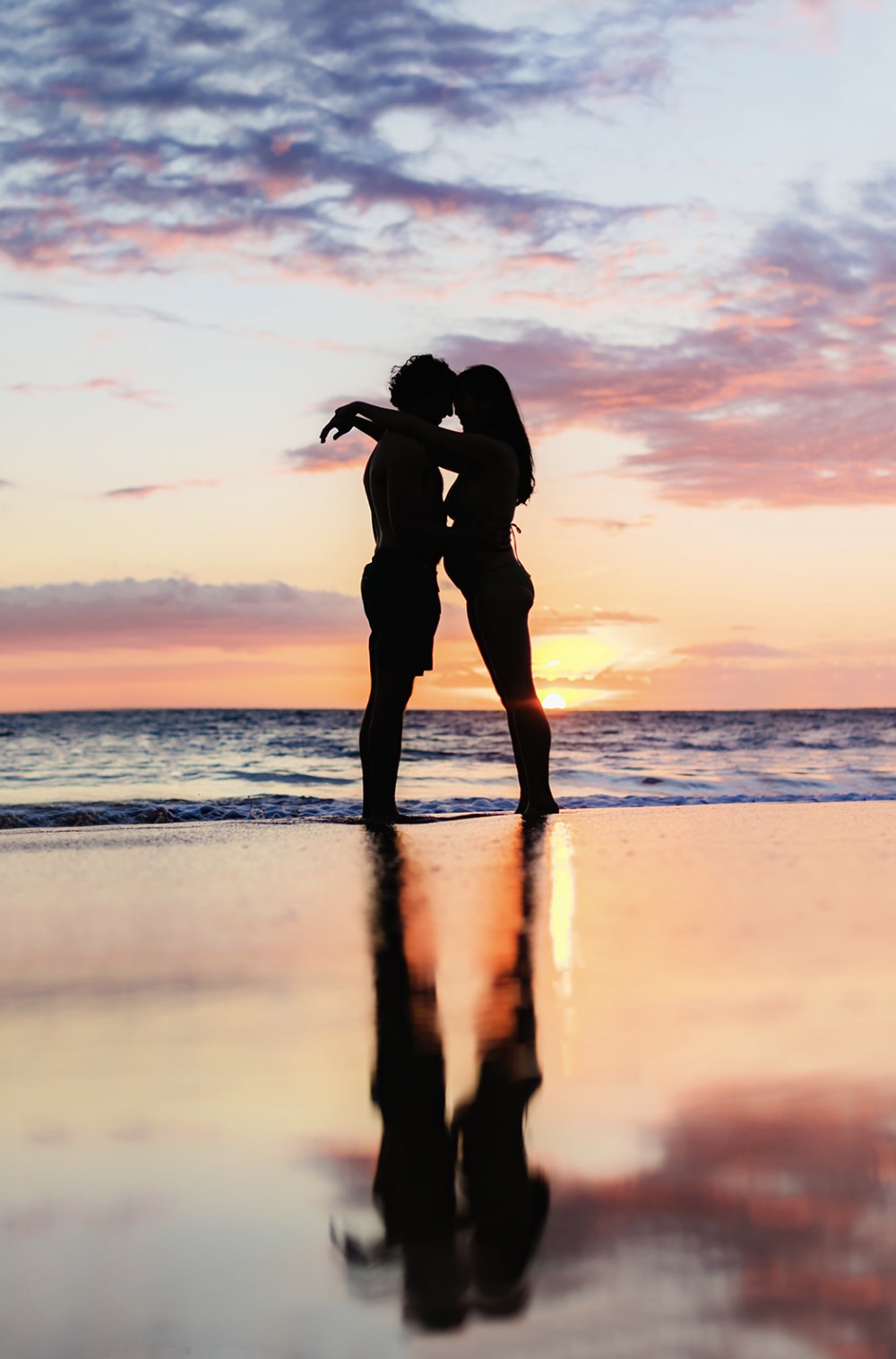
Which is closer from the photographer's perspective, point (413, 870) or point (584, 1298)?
point (584, 1298)

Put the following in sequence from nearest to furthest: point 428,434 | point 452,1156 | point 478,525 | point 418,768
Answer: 1. point 452,1156
2. point 428,434
3. point 478,525
4. point 418,768

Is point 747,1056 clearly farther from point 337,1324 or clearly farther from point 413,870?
point 413,870

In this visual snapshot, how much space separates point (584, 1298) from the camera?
0.77m

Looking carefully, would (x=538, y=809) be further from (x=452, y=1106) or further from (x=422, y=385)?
(x=452, y=1106)

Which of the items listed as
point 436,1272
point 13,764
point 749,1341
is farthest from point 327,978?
point 13,764

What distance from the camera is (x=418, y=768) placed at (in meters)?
19.1

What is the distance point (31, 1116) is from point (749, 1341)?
2.49 ft

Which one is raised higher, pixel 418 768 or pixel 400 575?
pixel 400 575

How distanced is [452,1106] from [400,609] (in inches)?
132

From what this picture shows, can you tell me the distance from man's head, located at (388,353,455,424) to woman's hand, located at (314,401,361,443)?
0.25 m

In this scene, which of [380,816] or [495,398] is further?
[495,398]

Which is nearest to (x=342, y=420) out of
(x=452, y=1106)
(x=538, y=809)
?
(x=538, y=809)

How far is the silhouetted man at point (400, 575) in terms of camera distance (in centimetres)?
443

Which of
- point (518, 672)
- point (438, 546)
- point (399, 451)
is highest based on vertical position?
point (399, 451)
